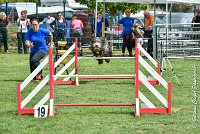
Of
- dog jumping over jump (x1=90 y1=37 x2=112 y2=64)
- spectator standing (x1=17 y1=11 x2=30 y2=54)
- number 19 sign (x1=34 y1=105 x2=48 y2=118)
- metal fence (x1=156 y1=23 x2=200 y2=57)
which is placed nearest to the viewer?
number 19 sign (x1=34 y1=105 x2=48 y2=118)

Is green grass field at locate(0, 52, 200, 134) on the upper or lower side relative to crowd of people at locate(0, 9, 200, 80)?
lower

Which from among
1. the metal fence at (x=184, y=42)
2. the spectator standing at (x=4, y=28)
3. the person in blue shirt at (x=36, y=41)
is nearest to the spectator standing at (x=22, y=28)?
the spectator standing at (x=4, y=28)

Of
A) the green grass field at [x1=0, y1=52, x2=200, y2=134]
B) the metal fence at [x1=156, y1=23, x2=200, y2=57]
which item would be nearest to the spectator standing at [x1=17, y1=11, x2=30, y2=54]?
the metal fence at [x1=156, y1=23, x2=200, y2=57]

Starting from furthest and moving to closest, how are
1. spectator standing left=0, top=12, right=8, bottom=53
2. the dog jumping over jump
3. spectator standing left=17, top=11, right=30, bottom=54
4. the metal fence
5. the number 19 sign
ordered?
spectator standing left=0, top=12, right=8, bottom=53 → spectator standing left=17, top=11, right=30, bottom=54 → the metal fence → the dog jumping over jump → the number 19 sign

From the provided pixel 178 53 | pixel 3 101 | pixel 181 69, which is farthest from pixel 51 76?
pixel 178 53

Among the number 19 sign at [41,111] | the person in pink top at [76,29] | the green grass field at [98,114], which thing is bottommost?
the green grass field at [98,114]

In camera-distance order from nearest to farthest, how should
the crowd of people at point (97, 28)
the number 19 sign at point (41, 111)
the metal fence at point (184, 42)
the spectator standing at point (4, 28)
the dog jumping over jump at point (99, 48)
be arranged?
the number 19 sign at point (41, 111) → the dog jumping over jump at point (99, 48) → the metal fence at point (184, 42) → the crowd of people at point (97, 28) → the spectator standing at point (4, 28)

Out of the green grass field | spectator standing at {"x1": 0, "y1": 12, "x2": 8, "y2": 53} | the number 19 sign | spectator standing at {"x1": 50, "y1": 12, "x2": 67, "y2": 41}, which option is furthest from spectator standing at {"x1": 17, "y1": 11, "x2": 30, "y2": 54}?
the number 19 sign

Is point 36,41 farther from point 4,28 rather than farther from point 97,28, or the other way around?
point 4,28

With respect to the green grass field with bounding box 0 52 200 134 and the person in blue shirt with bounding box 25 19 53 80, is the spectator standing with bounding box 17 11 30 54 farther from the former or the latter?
the person in blue shirt with bounding box 25 19 53 80

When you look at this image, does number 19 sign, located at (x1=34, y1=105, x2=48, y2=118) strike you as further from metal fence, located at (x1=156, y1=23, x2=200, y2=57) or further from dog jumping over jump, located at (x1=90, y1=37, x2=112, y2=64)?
metal fence, located at (x1=156, y1=23, x2=200, y2=57)

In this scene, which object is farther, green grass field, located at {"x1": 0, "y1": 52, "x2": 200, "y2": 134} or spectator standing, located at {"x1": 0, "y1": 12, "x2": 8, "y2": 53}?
spectator standing, located at {"x1": 0, "y1": 12, "x2": 8, "y2": 53}

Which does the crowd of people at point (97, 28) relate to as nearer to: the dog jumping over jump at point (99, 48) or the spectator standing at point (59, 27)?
the spectator standing at point (59, 27)

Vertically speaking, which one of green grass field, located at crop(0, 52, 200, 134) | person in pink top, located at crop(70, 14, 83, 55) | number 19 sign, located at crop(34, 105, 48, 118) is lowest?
green grass field, located at crop(0, 52, 200, 134)
